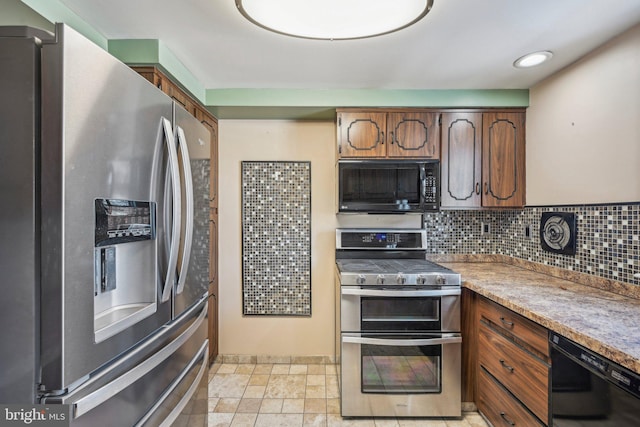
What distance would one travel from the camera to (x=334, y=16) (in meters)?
1.49

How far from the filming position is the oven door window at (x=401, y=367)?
2.12 m

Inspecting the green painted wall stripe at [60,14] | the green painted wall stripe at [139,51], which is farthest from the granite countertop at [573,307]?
the green painted wall stripe at [60,14]

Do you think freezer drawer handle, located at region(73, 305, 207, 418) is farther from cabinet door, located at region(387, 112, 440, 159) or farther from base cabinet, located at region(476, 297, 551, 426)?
cabinet door, located at region(387, 112, 440, 159)

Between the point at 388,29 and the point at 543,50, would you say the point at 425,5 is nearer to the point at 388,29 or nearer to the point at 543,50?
the point at 388,29

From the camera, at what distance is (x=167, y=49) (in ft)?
6.33

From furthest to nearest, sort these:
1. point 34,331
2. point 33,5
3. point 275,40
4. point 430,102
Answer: point 430,102, point 275,40, point 33,5, point 34,331

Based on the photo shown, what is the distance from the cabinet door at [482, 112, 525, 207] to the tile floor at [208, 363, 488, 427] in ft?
5.31

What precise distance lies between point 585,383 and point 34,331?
1.81 meters

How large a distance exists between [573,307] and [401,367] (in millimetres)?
1065

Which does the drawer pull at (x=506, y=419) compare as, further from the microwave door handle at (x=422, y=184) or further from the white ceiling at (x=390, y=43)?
the white ceiling at (x=390, y=43)

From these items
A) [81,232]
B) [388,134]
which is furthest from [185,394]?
[388,134]

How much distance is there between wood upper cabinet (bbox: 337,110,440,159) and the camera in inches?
101

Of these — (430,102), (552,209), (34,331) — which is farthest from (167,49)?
(552,209)

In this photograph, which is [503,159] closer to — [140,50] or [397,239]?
[397,239]
